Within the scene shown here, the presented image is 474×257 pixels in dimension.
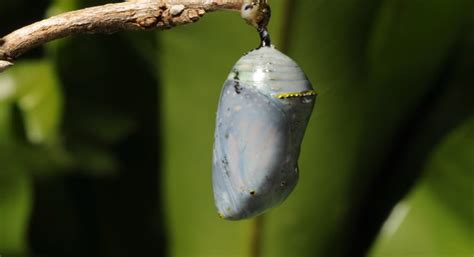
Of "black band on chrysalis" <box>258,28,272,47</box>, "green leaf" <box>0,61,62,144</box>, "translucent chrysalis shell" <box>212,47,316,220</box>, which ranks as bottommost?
"green leaf" <box>0,61,62,144</box>

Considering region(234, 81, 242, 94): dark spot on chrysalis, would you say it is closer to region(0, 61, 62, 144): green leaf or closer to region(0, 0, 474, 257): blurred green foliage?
region(0, 0, 474, 257): blurred green foliage

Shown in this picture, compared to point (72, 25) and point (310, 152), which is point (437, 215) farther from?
point (72, 25)

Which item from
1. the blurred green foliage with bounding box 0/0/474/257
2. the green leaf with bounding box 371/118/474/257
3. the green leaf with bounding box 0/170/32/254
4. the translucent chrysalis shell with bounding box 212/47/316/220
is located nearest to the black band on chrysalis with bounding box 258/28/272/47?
the translucent chrysalis shell with bounding box 212/47/316/220

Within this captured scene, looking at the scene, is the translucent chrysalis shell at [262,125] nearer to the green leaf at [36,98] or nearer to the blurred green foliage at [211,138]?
the blurred green foliage at [211,138]

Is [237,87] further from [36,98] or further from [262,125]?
[36,98]

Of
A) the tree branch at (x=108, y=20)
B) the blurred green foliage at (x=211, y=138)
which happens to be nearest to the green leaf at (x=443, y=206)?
the blurred green foliage at (x=211, y=138)

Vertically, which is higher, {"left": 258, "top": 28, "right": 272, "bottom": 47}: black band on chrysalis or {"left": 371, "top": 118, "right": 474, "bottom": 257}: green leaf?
{"left": 258, "top": 28, "right": 272, "bottom": 47}: black band on chrysalis
